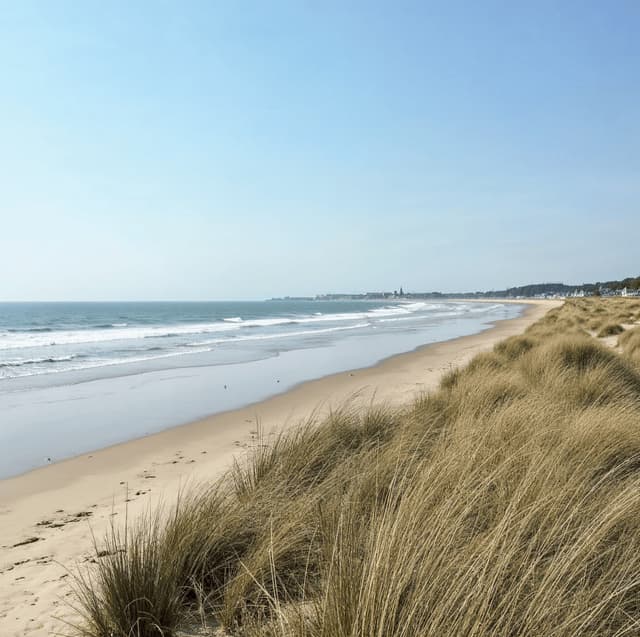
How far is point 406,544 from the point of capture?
2.34 meters

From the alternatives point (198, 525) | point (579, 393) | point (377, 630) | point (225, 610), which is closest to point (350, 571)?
point (377, 630)

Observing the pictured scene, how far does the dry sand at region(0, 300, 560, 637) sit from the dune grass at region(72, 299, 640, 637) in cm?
37

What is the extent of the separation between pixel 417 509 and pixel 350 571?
1.88 ft

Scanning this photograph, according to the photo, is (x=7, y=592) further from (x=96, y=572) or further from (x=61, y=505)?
(x=61, y=505)

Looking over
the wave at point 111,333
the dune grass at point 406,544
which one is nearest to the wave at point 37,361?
the wave at point 111,333

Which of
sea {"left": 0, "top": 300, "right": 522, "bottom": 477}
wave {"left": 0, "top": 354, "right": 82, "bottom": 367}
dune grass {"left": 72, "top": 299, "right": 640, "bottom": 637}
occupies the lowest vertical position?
sea {"left": 0, "top": 300, "right": 522, "bottom": 477}

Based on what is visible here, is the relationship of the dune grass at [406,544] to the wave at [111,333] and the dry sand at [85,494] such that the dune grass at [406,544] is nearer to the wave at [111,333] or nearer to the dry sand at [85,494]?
the dry sand at [85,494]

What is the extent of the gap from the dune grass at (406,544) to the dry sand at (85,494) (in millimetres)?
374

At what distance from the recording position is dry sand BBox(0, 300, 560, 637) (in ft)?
12.0

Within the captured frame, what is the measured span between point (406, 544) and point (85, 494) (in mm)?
5266

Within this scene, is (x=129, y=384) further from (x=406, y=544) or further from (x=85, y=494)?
(x=406, y=544)

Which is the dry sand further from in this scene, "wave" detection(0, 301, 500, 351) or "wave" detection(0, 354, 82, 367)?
"wave" detection(0, 301, 500, 351)

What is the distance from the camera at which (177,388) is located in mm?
14164

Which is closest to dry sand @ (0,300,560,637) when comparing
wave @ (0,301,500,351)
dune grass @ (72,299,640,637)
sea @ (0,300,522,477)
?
dune grass @ (72,299,640,637)
